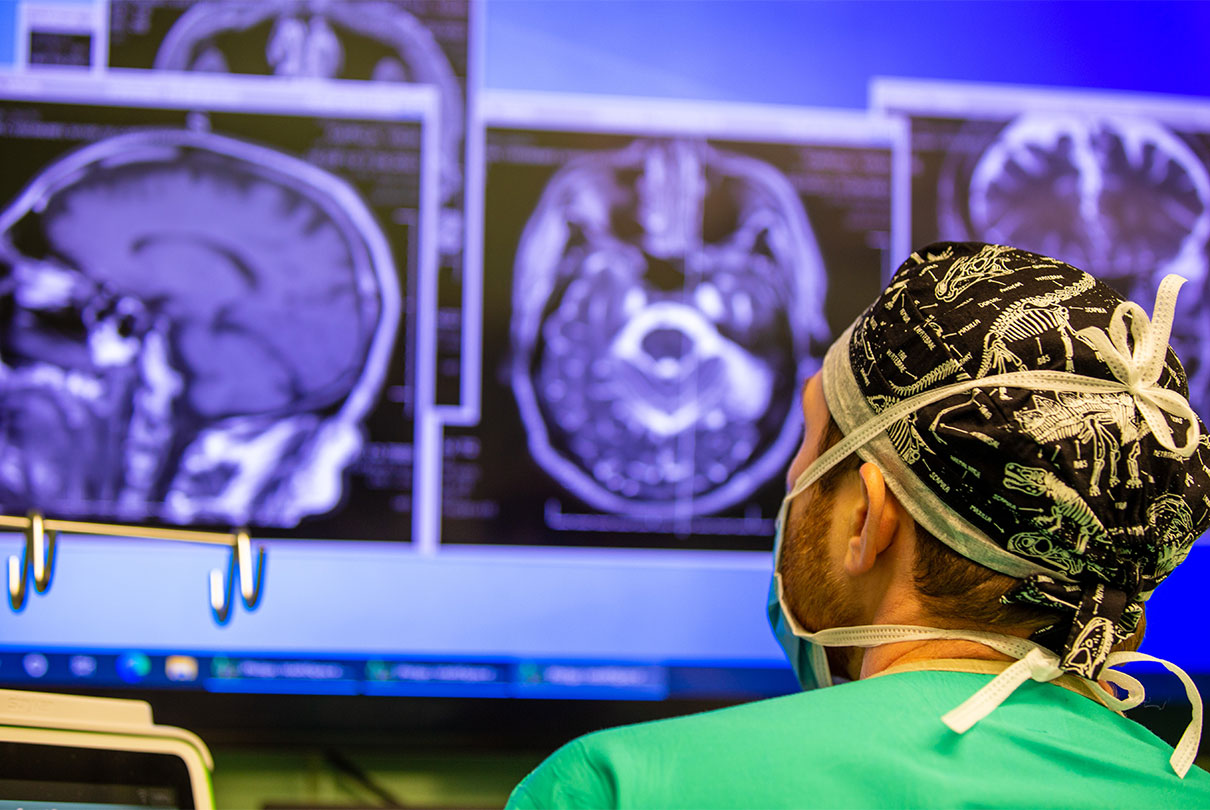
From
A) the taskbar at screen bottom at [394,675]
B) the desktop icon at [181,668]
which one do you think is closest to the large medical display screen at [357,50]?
the taskbar at screen bottom at [394,675]

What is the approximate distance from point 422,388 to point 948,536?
950 mm

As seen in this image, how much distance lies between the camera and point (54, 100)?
61.3 inches

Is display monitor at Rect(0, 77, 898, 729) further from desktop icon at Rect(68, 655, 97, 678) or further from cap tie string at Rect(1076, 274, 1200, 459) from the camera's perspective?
cap tie string at Rect(1076, 274, 1200, 459)

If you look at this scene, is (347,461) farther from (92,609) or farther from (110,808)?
(110,808)

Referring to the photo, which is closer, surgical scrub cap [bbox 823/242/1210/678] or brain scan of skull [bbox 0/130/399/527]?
surgical scrub cap [bbox 823/242/1210/678]

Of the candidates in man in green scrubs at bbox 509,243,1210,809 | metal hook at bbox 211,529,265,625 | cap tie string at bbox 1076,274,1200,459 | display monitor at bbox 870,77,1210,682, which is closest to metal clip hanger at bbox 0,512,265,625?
metal hook at bbox 211,529,265,625

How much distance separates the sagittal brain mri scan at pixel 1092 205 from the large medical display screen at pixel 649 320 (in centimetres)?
Answer: 19

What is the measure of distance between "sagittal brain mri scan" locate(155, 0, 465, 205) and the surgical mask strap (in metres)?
1.03

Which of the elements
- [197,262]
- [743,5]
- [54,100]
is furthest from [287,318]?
[743,5]

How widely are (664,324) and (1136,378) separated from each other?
889 millimetres

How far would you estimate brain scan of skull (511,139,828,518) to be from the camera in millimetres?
1614

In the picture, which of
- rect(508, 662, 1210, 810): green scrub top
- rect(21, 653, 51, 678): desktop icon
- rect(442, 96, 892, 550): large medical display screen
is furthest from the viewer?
rect(442, 96, 892, 550): large medical display screen

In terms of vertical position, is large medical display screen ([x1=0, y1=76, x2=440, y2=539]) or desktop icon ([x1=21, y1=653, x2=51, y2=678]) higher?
large medical display screen ([x1=0, y1=76, x2=440, y2=539])

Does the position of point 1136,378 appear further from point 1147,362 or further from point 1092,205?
point 1092,205
